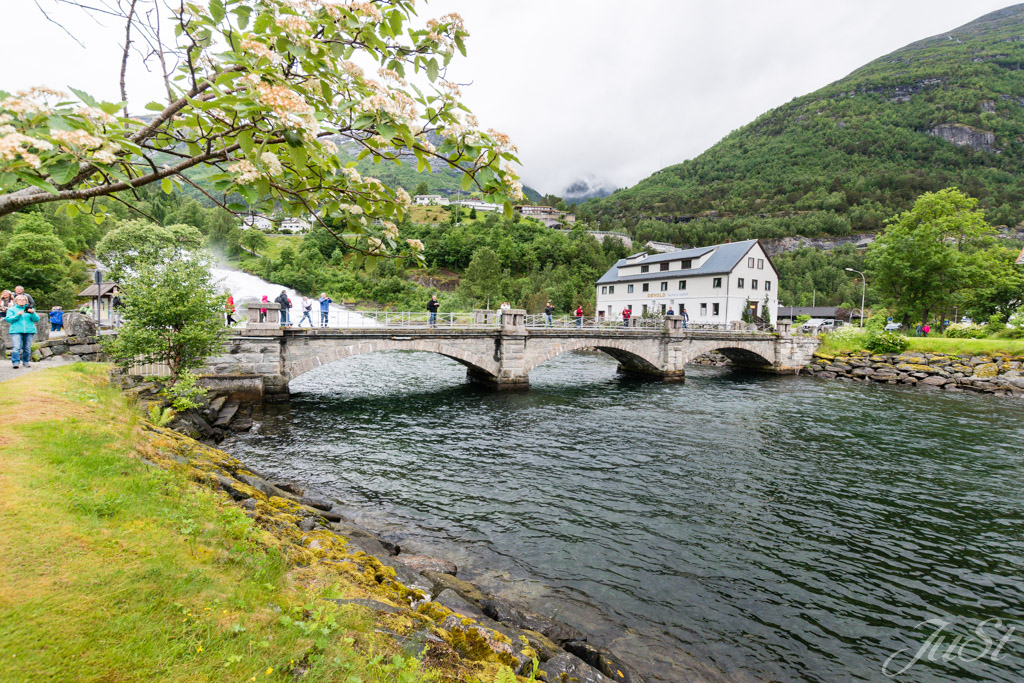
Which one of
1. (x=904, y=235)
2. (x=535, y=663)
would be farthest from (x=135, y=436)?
(x=904, y=235)

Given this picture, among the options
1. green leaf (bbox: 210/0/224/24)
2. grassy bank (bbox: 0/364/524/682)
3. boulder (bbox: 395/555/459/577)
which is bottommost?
boulder (bbox: 395/555/459/577)

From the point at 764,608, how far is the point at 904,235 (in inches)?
2092

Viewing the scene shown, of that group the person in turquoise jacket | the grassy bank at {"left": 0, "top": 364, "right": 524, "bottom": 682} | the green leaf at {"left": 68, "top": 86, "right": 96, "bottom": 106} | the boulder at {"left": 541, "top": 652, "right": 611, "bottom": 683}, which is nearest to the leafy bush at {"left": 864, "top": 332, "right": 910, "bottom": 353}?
the boulder at {"left": 541, "top": 652, "right": 611, "bottom": 683}

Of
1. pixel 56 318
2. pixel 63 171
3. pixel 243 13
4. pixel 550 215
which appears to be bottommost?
pixel 56 318

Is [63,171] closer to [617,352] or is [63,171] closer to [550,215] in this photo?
[617,352]

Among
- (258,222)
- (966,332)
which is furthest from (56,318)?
(966,332)

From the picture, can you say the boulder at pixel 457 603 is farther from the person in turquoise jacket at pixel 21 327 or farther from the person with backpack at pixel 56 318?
the person with backpack at pixel 56 318

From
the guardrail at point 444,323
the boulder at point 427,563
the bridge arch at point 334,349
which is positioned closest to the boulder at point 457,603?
the boulder at point 427,563

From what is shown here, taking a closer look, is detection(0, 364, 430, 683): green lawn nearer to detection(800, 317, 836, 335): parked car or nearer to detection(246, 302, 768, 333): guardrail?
detection(246, 302, 768, 333): guardrail

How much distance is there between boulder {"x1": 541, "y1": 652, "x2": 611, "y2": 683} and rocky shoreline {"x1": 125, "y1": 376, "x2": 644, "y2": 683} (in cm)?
1

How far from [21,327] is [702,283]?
5580cm

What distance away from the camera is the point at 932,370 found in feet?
115

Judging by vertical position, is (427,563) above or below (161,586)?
below

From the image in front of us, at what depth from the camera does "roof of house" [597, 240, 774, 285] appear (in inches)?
2099
